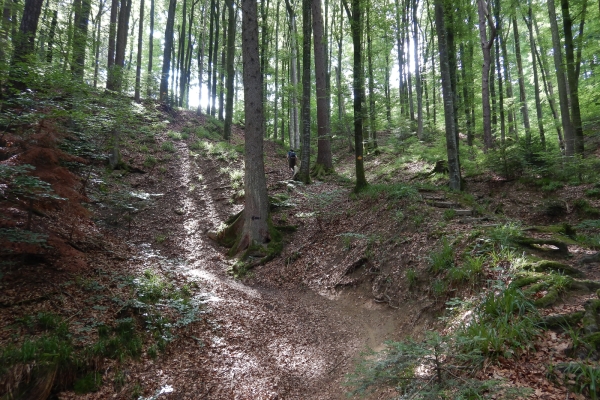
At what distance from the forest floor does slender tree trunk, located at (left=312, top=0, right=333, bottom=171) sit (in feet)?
10.7

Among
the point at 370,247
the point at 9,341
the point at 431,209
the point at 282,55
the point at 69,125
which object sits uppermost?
the point at 282,55

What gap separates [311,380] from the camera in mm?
4676

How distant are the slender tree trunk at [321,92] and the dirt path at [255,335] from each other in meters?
7.16

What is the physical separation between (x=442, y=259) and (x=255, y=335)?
365cm

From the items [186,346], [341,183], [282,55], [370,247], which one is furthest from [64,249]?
[282,55]

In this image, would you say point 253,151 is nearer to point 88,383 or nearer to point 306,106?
point 306,106

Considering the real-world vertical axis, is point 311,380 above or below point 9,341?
below

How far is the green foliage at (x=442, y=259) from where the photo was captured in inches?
213

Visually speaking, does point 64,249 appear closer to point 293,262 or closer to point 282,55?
point 293,262

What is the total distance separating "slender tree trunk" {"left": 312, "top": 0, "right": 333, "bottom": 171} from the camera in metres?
13.8

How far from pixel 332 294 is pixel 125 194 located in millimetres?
6570

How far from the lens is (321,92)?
46.3 feet

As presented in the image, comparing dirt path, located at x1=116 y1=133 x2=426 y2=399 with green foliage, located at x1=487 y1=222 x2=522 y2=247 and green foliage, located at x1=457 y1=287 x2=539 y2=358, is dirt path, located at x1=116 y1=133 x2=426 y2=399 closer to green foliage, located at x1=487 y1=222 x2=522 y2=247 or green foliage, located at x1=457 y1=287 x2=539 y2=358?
green foliage, located at x1=457 y1=287 x2=539 y2=358

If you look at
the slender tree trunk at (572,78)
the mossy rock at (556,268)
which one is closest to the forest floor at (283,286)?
the mossy rock at (556,268)
